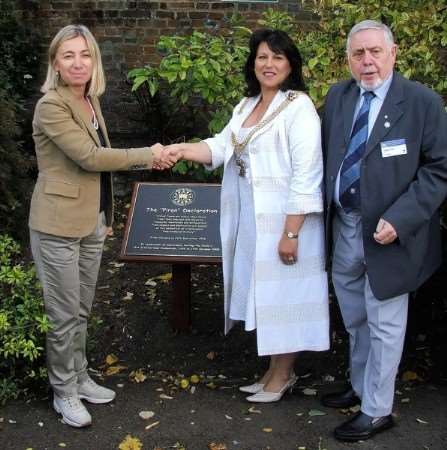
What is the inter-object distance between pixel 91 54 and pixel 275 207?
124cm

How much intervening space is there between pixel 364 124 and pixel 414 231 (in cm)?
58

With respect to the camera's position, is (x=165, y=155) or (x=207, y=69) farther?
(x=207, y=69)

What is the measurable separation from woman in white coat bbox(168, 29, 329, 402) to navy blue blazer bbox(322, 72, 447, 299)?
21cm

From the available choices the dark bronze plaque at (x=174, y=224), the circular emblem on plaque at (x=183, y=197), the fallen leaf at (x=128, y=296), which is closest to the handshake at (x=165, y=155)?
the dark bronze plaque at (x=174, y=224)

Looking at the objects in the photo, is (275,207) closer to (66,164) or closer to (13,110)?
(66,164)

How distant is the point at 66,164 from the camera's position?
12.3 feet

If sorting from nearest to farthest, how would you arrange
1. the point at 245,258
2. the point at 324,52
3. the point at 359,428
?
1. the point at 359,428
2. the point at 245,258
3. the point at 324,52

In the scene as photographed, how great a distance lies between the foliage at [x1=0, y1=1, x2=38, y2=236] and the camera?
6.43m

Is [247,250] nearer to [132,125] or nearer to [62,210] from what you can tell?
[62,210]

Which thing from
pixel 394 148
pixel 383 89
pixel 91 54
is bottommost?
pixel 394 148

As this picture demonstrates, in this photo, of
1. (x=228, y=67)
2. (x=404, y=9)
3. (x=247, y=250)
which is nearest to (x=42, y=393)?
(x=247, y=250)

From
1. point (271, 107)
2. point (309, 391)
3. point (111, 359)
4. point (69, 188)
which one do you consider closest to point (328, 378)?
point (309, 391)

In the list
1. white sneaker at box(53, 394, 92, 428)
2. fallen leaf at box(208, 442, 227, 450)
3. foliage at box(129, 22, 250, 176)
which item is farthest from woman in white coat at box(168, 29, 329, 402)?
foliage at box(129, 22, 250, 176)

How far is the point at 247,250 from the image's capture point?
4094mm
